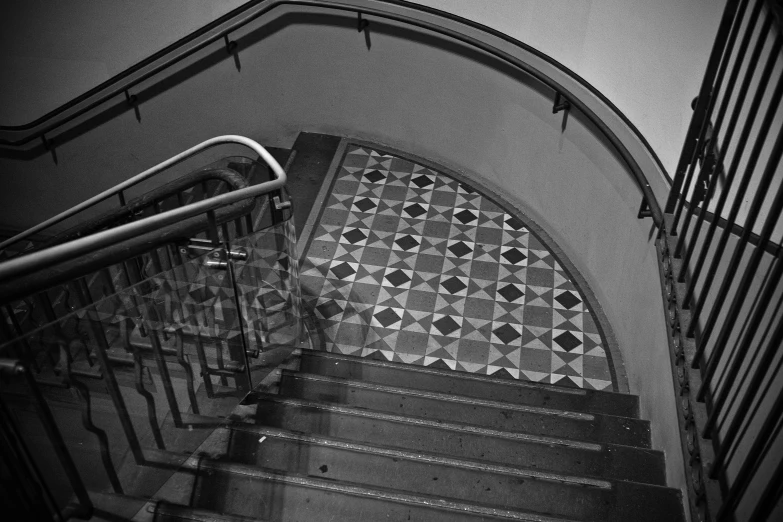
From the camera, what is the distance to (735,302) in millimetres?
2609

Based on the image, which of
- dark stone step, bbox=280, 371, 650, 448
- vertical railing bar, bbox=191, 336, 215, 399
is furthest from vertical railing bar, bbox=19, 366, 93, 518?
dark stone step, bbox=280, 371, 650, 448

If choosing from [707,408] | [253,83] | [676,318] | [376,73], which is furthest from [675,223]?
[253,83]

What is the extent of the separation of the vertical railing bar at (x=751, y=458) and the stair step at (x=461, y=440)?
1.09 metres

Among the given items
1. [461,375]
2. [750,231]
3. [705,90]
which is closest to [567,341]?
[461,375]

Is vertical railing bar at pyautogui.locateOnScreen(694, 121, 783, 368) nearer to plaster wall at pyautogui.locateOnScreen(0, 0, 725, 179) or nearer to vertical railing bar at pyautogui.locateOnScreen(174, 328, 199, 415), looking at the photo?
plaster wall at pyautogui.locateOnScreen(0, 0, 725, 179)

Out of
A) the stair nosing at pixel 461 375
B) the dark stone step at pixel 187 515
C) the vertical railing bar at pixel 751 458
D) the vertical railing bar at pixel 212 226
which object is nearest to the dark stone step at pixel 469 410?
the stair nosing at pixel 461 375

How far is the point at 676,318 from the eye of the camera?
11.3 feet

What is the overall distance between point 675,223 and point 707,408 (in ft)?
3.54

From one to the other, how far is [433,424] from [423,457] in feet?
1.19

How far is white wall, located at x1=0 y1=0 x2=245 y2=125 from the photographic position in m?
6.54

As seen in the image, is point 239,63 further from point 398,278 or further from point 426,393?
point 426,393

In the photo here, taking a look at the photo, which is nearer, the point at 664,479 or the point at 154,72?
the point at 664,479

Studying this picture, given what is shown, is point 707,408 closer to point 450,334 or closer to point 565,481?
point 565,481

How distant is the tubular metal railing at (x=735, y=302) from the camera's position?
2408mm
